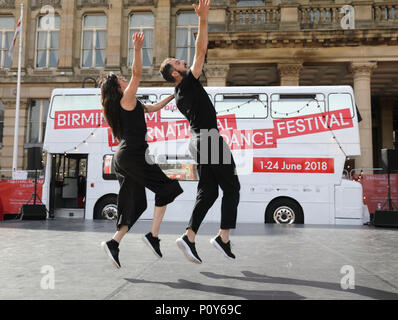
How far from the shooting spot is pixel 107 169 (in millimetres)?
11180

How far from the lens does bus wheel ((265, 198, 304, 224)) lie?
1038 centimetres

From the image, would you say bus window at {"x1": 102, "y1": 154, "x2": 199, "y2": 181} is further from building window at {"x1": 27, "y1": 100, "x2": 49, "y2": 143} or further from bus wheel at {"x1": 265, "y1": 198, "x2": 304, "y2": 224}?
building window at {"x1": 27, "y1": 100, "x2": 49, "y2": 143}

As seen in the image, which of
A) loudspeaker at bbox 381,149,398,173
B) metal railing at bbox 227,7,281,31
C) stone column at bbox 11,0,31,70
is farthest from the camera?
stone column at bbox 11,0,31,70

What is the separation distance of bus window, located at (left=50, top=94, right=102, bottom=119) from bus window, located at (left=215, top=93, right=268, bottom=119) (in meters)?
3.65

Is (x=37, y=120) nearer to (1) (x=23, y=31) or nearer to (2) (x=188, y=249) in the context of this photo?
(1) (x=23, y=31)

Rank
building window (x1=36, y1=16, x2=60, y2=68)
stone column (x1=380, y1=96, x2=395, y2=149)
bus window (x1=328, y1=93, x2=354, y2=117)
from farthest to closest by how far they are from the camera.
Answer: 1. building window (x1=36, y1=16, x2=60, y2=68)
2. stone column (x1=380, y1=96, x2=395, y2=149)
3. bus window (x1=328, y1=93, x2=354, y2=117)

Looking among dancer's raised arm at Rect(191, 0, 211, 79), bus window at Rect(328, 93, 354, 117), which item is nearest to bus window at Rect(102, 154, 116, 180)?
bus window at Rect(328, 93, 354, 117)

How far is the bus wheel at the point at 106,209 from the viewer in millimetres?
11000

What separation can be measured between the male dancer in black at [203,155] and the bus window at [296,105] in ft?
24.8

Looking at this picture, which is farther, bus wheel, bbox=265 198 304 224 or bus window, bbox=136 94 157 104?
bus window, bbox=136 94 157 104

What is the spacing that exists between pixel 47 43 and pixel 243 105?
17453 mm

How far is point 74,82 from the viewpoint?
22422mm
